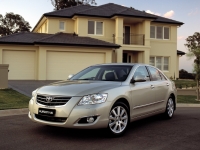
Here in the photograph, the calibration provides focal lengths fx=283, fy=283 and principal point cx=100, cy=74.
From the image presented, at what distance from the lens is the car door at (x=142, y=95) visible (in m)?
6.89

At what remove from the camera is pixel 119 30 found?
88.4ft

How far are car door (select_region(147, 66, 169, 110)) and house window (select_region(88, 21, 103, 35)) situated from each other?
63.4 ft

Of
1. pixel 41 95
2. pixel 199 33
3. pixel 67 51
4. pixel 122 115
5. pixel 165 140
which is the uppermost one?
pixel 199 33

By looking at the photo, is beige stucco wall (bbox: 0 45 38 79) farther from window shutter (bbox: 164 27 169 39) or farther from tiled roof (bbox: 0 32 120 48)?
window shutter (bbox: 164 27 169 39)

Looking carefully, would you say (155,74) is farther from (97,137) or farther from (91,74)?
(97,137)

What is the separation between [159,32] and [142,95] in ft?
77.9

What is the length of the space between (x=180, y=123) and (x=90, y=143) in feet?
11.4

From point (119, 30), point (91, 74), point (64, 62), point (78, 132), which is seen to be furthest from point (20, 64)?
point (78, 132)

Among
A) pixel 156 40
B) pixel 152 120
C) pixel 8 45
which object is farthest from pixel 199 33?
pixel 152 120

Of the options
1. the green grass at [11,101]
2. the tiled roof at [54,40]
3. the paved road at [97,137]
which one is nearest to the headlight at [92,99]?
the paved road at [97,137]

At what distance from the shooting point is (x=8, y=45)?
22.8 m

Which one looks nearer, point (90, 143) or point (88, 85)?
point (90, 143)

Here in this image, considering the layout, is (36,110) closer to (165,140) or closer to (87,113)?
(87,113)

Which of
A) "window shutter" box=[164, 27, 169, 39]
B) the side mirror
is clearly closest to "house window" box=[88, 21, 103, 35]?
"window shutter" box=[164, 27, 169, 39]
